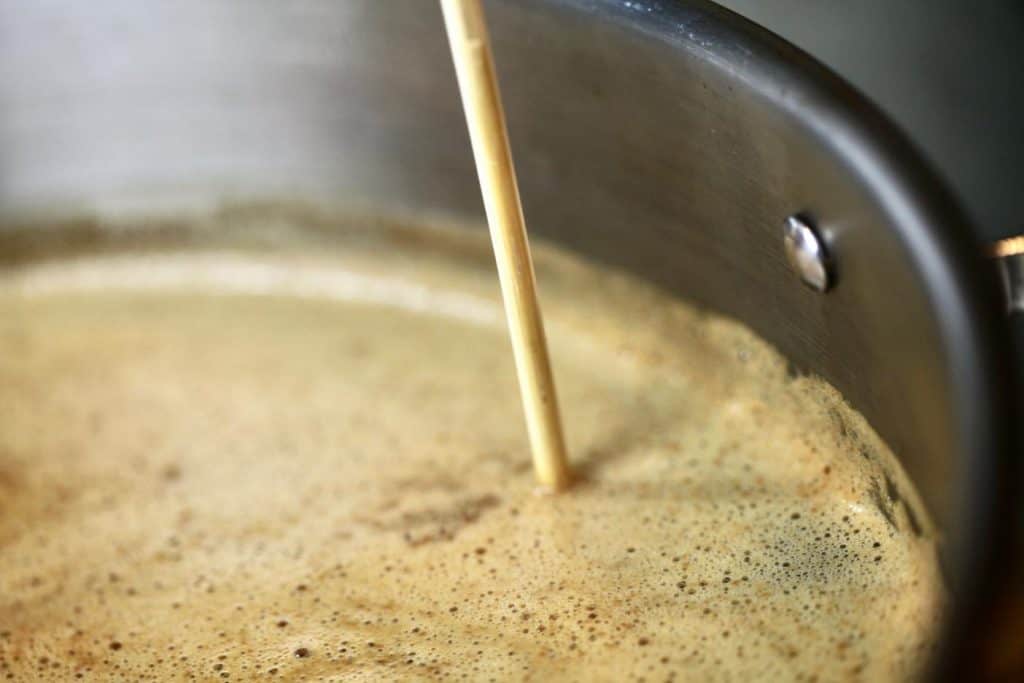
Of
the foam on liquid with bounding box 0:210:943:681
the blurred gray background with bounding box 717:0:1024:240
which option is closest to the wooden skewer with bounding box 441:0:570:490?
the foam on liquid with bounding box 0:210:943:681

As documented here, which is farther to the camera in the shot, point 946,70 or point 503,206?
point 946,70

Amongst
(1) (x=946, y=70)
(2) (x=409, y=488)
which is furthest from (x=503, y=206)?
(1) (x=946, y=70)

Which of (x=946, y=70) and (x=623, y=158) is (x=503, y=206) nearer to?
(x=623, y=158)

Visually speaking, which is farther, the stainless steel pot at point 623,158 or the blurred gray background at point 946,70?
the blurred gray background at point 946,70

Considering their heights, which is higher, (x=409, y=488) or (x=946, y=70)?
(x=946, y=70)

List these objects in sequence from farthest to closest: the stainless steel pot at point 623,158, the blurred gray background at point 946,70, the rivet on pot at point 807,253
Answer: the blurred gray background at point 946,70 → the rivet on pot at point 807,253 → the stainless steel pot at point 623,158

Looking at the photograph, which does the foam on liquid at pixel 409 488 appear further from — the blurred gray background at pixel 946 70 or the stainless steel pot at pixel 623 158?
the blurred gray background at pixel 946 70

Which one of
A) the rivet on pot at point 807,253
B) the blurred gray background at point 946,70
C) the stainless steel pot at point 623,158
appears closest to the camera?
the stainless steel pot at point 623,158

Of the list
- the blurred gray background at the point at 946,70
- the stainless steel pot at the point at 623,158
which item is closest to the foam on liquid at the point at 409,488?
the stainless steel pot at the point at 623,158
